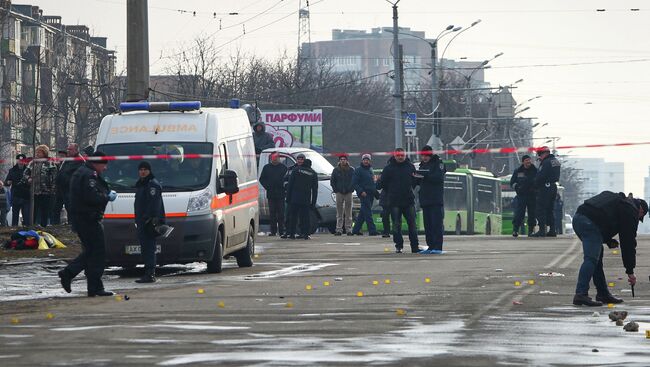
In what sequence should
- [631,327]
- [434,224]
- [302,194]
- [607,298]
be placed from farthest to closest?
[302,194] → [434,224] → [607,298] → [631,327]

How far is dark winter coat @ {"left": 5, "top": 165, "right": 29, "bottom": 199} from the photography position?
101ft

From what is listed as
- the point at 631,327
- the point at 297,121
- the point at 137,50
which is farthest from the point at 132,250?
the point at 297,121

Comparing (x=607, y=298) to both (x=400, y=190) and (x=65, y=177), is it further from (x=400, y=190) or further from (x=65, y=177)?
(x=65, y=177)

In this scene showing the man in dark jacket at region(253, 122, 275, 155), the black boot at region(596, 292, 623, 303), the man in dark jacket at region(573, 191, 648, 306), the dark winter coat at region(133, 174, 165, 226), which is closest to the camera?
the man in dark jacket at region(573, 191, 648, 306)

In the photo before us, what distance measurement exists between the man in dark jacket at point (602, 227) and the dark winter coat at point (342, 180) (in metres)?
19.8

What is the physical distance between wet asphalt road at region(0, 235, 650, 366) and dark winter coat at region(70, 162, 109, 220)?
98 centimetres

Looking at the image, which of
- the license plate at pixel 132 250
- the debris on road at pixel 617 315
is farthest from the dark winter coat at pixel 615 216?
the license plate at pixel 132 250

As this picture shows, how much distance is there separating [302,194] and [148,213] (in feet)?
42.9

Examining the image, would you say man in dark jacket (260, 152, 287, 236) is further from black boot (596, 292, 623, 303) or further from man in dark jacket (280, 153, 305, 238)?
black boot (596, 292, 623, 303)

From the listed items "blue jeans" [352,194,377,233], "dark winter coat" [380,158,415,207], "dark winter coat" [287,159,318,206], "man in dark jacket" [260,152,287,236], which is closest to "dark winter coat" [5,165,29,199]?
"man in dark jacket" [260,152,287,236]

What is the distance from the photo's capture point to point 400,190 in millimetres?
26422

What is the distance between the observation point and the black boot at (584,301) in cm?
1555

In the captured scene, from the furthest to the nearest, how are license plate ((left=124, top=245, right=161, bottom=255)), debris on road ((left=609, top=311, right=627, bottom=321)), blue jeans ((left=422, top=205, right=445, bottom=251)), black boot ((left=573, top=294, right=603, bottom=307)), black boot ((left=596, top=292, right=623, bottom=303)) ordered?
blue jeans ((left=422, top=205, right=445, bottom=251))
license plate ((left=124, top=245, right=161, bottom=255))
black boot ((left=596, top=292, right=623, bottom=303))
black boot ((left=573, top=294, right=603, bottom=307))
debris on road ((left=609, top=311, right=627, bottom=321))

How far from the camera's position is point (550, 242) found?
1208 inches
